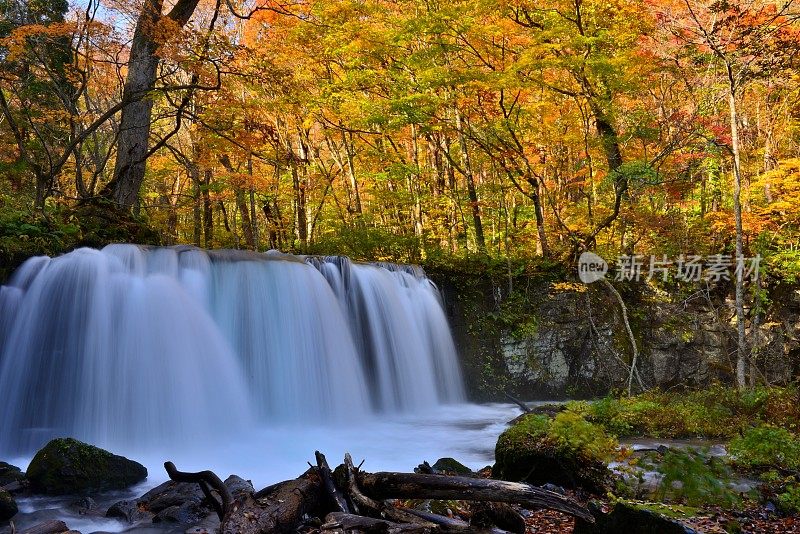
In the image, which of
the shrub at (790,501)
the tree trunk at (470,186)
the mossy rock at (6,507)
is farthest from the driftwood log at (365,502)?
the tree trunk at (470,186)

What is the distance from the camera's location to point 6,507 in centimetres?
450

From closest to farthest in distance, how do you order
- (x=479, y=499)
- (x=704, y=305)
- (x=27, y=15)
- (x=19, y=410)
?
1. (x=479, y=499)
2. (x=19, y=410)
3. (x=27, y=15)
4. (x=704, y=305)

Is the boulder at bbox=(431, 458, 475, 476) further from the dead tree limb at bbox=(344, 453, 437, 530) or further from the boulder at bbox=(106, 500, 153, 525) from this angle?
the boulder at bbox=(106, 500, 153, 525)

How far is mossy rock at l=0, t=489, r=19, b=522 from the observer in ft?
14.7

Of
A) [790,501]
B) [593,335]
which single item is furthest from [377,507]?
[593,335]

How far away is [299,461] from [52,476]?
9.00 feet

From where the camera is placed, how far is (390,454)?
766 centimetres

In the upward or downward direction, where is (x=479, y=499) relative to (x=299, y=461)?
upward

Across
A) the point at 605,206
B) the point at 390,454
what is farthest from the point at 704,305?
the point at 390,454

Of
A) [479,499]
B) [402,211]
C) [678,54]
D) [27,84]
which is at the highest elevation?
[27,84]

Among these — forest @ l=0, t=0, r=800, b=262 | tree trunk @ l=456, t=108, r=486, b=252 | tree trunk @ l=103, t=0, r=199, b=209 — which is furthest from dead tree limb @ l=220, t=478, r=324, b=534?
tree trunk @ l=456, t=108, r=486, b=252

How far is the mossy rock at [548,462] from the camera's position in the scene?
182 inches

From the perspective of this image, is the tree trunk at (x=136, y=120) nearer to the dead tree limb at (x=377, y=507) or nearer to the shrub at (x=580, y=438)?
the dead tree limb at (x=377, y=507)

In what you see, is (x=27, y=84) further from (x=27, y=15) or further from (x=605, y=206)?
(x=605, y=206)
